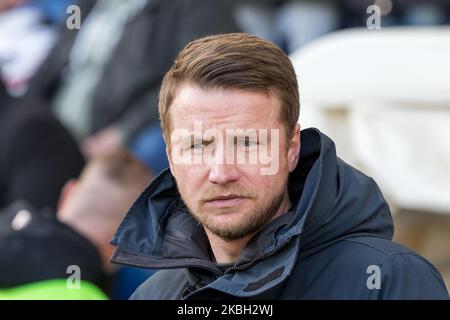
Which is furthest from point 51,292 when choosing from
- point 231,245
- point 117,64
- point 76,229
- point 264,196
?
point 117,64

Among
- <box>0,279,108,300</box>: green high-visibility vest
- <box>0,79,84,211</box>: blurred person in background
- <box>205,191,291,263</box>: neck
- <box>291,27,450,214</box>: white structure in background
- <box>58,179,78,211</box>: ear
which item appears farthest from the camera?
<box>0,79,84,211</box>: blurred person in background

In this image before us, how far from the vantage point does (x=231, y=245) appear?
1.96 metres

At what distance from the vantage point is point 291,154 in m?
1.96

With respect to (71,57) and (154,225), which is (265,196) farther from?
(71,57)

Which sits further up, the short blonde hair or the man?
the short blonde hair

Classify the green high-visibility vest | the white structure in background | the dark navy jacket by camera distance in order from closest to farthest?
the dark navy jacket → the green high-visibility vest → the white structure in background

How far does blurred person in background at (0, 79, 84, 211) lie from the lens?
170 inches

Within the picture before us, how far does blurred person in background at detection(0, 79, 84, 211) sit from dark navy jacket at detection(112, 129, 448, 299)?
Answer: 230cm

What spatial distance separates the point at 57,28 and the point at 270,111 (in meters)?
4.06

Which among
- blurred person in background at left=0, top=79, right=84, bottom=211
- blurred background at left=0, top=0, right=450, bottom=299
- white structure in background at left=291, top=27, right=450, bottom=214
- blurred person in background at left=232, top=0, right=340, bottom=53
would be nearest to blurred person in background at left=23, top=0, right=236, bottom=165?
blurred background at left=0, top=0, right=450, bottom=299

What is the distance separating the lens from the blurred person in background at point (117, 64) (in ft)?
14.4

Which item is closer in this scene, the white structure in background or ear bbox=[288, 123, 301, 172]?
ear bbox=[288, 123, 301, 172]

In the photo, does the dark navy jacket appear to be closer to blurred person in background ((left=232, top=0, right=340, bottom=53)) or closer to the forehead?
the forehead

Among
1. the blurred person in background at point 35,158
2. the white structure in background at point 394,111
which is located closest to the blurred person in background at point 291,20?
the blurred person in background at point 35,158
